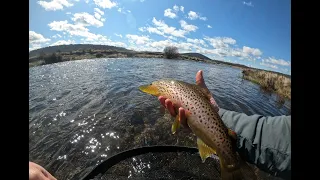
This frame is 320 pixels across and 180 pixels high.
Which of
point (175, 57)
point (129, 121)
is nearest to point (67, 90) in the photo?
point (129, 121)

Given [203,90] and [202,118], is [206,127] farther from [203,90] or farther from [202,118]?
[203,90]

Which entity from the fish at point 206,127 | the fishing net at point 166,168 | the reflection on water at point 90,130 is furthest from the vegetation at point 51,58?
the fish at point 206,127

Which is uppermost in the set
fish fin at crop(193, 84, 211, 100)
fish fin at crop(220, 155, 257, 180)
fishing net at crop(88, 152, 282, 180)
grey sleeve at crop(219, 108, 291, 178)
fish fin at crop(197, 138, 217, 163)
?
fish fin at crop(193, 84, 211, 100)

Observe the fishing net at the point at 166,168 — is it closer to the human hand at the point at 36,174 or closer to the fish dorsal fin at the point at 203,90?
the human hand at the point at 36,174

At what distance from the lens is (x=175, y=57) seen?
90812 mm

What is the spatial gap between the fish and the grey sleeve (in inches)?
4.7

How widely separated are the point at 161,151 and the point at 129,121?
3965 mm

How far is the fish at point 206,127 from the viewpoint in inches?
109

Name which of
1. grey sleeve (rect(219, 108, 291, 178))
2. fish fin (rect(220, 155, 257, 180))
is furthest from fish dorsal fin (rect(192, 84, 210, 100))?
fish fin (rect(220, 155, 257, 180))

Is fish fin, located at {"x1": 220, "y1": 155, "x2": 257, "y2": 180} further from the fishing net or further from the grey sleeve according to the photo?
the fishing net

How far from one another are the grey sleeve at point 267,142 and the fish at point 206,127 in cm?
12

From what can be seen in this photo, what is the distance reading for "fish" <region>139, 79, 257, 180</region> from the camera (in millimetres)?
2762
